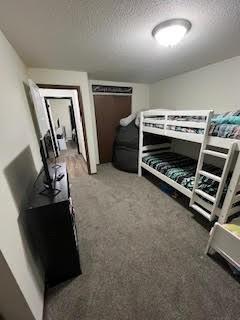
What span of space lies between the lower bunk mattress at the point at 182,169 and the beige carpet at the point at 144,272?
0.49m

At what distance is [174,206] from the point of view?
2.27 metres

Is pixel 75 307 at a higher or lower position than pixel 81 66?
lower

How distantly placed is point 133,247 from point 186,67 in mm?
3144

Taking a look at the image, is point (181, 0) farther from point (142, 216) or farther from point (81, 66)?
point (142, 216)

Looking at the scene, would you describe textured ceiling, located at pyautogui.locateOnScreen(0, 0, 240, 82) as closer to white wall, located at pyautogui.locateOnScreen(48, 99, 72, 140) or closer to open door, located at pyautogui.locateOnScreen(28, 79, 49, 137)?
→ open door, located at pyautogui.locateOnScreen(28, 79, 49, 137)

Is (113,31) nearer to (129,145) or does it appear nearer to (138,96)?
(129,145)

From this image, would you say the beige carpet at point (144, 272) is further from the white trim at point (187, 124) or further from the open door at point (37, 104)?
the open door at point (37, 104)

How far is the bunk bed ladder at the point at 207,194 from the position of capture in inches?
58.5

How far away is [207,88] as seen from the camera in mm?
2668

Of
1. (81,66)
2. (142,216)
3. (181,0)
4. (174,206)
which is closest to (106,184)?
(142,216)

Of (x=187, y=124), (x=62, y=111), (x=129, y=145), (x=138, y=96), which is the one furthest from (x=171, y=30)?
(x=62, y=111)

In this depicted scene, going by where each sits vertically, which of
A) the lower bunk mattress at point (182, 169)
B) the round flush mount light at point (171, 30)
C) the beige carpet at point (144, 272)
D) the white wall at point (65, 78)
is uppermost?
the round flush mount light at point (171, 30)

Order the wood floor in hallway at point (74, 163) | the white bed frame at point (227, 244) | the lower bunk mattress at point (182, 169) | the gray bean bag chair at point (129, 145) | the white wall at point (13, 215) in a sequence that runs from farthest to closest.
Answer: the wood floor in hallway at point (74, 163) < the gray bean bag chair at point (129, 145) < the lower bunk mattress at point (182, 169) < the white bed frame at point (227, 244) < the white wall at point (13, 215)

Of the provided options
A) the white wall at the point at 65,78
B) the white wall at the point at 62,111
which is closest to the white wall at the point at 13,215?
the white wall at the point at 65,78
